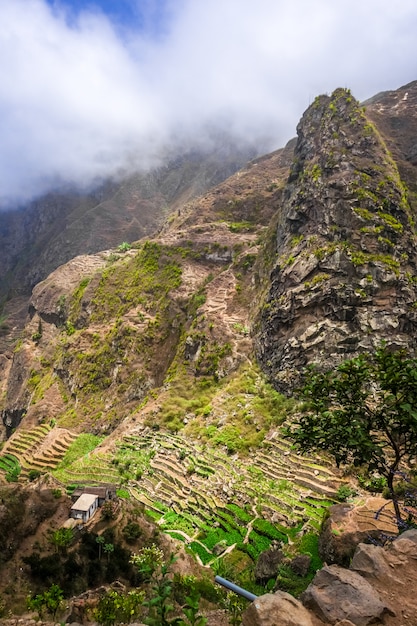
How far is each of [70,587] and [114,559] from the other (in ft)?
6.44

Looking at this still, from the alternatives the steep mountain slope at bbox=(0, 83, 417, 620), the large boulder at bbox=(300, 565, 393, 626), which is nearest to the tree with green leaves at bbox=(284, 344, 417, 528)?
the large boulder at bbox=(300, 565, 393, 626)

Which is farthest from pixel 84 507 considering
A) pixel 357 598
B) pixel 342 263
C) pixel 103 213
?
pixel 103 213

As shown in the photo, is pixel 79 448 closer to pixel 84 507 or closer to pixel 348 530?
pixel 84 507

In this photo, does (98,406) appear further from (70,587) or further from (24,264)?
(24,264)

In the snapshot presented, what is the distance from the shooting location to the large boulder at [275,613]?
5.32 m

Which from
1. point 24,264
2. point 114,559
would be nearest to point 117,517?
point 114,559

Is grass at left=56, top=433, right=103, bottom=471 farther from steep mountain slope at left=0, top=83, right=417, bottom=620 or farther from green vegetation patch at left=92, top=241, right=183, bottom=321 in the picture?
green vegetation patch at left=92, top=241, right=183, bottom=321

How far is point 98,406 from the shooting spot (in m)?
40.6

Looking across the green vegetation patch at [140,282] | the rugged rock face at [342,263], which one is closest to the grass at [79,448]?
the green vegetation patch at [140,282]

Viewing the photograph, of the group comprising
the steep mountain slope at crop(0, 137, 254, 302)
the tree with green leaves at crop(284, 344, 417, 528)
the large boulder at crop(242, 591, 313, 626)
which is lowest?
the large boulder at crop(242, 591, 313, 626)

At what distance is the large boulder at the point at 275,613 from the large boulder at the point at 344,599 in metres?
0.33

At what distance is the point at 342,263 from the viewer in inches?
1254

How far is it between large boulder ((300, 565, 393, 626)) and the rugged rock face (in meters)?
23.3

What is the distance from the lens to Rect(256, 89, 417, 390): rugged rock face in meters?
29.5
